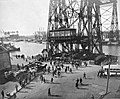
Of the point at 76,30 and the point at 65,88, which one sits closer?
the point at 65,88

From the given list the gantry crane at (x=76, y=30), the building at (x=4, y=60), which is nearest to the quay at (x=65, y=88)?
the building at (x=4, y=60)

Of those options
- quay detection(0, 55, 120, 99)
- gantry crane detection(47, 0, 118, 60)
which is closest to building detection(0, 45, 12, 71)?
quay detection(0, 55, 120, 99)

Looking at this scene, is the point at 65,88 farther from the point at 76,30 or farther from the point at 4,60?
the point at 76,30

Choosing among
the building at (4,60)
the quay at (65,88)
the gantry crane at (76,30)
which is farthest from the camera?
the gantry crane at (76,30)

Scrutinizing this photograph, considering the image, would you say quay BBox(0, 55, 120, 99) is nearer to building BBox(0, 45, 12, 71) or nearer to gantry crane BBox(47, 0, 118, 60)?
building BBox(0, 45, 12, 71)

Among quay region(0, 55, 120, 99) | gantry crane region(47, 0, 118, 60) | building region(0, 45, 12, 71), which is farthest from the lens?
gantry crane region(47, 0, 118, 60)

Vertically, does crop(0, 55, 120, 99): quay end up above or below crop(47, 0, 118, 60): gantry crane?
below

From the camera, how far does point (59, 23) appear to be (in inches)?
672

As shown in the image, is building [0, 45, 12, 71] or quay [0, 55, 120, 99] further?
building [0, 45, 12, 71]

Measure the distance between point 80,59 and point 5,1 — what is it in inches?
351

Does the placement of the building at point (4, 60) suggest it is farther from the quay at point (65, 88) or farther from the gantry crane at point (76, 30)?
the gantry crane at point (76, 30)

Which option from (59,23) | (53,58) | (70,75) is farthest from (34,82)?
(59,23)

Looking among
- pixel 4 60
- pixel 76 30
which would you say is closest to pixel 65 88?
pixel 4 60

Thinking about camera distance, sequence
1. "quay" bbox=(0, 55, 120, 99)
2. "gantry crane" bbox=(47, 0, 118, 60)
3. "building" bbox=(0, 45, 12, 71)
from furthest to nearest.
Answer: "gantry crane" bbox=(47, 0, 118, 60) → "building" bbox=(0, 45, 12, 71) → "quay" bbox=(0, 55, 120, 99)
